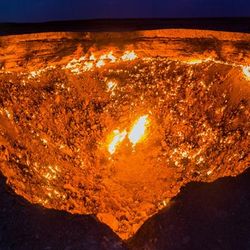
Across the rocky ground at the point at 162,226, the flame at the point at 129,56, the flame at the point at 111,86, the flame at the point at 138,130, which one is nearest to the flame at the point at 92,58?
the flame at the point at 129,56

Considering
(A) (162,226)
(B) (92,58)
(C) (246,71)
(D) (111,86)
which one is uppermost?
(C) (246,71)

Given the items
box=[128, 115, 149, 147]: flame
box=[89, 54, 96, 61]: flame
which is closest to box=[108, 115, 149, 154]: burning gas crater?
box=[128, 115, 149, 147]: flame

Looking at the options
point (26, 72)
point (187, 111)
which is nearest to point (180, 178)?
point (187, 111)

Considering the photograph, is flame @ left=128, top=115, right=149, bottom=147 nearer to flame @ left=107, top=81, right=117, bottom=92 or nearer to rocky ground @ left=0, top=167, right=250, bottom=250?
flame @ left=107, top=81, right=117, bottom=92

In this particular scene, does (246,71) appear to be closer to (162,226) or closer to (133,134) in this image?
(133,134)

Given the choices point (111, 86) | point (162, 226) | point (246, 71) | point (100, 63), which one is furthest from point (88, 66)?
point (162, 226)

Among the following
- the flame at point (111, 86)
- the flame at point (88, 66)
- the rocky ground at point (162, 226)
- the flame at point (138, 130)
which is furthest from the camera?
the rocky ground at point (162, 226)

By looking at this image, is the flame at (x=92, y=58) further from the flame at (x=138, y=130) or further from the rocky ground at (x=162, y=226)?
the rocky ground at (x=162, y=226)
